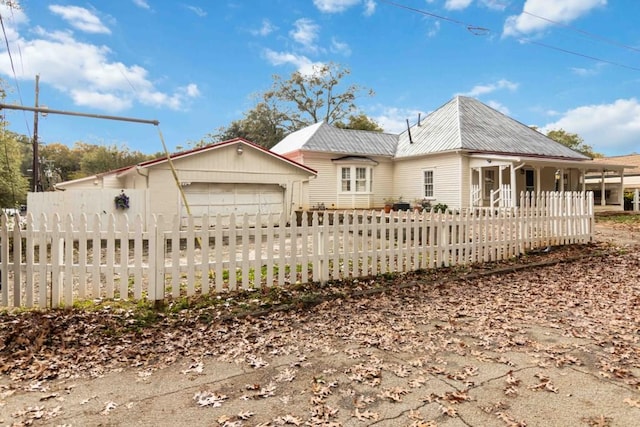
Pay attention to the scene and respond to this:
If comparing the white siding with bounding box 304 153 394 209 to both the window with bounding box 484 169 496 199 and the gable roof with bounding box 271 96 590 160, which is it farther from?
the window with bounding box 484 169 496 199

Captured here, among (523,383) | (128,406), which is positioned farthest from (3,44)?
(523,383)

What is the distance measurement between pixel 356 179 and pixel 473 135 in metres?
6.56

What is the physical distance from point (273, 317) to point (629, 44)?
19.0 meters

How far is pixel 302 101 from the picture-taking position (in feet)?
133

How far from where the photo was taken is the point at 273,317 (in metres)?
4.49

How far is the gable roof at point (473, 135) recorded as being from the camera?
19531 mm

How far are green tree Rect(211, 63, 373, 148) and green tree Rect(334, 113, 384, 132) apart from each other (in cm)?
67

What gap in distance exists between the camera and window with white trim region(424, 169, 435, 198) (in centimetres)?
2028

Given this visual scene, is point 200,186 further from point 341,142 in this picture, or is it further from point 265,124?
point 265,124

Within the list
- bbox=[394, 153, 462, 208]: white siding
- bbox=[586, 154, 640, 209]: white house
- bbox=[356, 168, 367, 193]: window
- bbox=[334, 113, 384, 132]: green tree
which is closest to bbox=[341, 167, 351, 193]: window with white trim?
bbox=[356, 168, 367, 193]: window

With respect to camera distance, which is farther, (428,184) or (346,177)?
(346,177)

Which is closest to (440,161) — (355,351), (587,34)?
(587,34)

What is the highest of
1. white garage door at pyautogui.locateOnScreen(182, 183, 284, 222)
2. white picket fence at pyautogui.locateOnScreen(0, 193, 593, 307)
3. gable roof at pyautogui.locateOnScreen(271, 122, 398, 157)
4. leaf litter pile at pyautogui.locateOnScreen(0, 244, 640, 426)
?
gable roof at pyautogui.locateOnScreen(271, 122, 398, 157)

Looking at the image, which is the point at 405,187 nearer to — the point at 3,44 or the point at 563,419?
the point at 3,44
